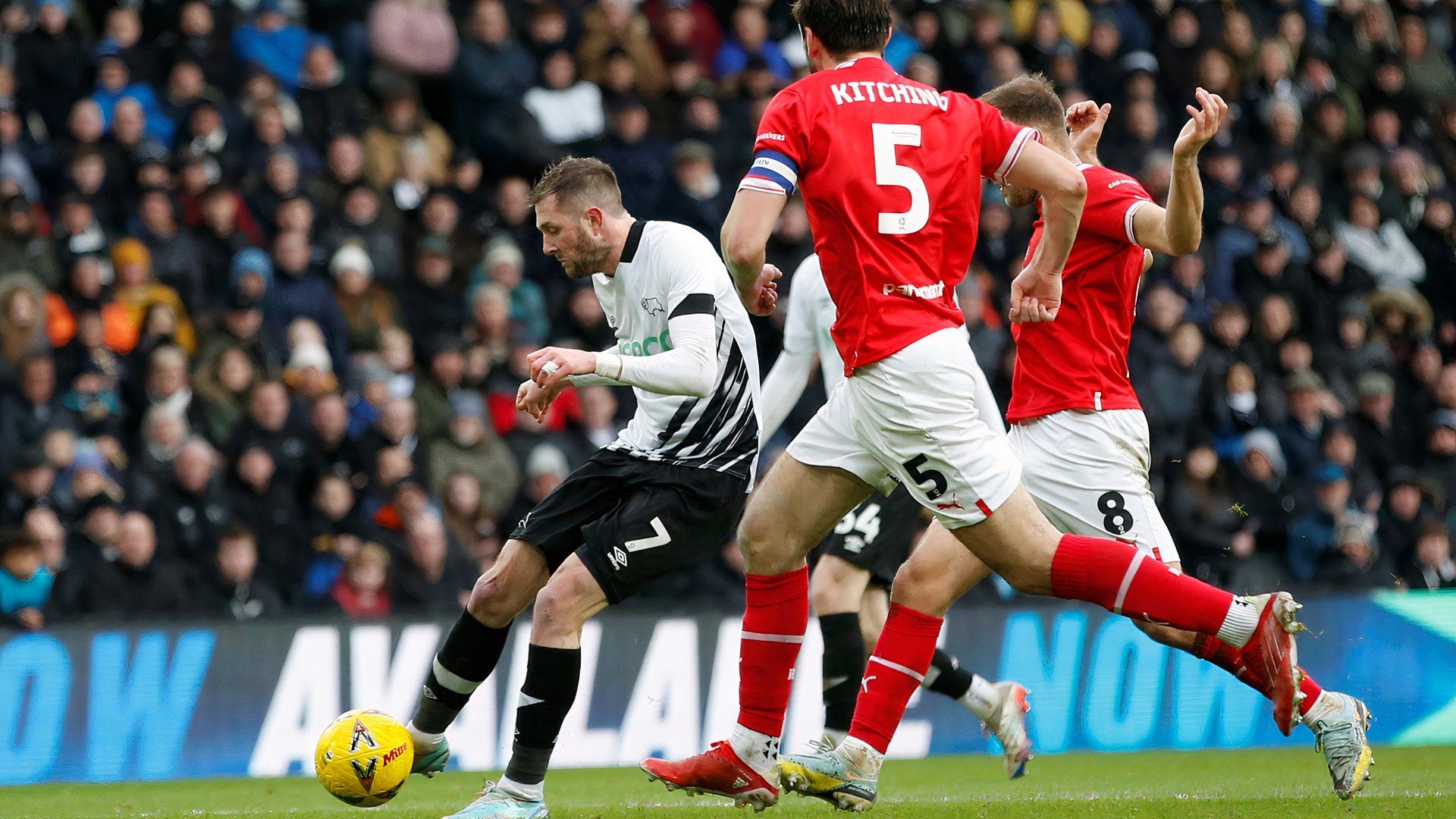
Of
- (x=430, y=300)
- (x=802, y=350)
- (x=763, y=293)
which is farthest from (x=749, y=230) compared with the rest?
(x=430, y=300)

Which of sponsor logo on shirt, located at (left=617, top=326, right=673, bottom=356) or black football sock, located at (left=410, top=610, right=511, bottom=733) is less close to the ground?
sponsor logo on shirt, located at (left=617, top=326, right=673, bottom=356)

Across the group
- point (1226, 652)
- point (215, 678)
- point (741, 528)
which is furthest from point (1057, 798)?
point (215, 678)

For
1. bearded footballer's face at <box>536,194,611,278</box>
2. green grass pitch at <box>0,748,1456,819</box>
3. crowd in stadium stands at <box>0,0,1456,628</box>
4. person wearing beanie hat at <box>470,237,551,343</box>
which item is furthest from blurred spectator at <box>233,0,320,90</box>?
Answer: bearded footballer's face at <box>536,194,611,278</box>

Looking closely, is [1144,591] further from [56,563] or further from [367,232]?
[367,232]

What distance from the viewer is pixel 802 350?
318 inches

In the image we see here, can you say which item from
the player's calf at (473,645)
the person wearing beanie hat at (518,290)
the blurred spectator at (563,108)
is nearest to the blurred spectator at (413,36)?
the blurred spectator at (563,108)

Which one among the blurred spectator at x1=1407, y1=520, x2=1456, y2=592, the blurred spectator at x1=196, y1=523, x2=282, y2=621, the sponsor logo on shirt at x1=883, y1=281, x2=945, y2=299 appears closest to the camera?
the sponsor logo on shirt at x1=883, y1=281, x2=945, y2=299

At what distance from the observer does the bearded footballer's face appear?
6.14m

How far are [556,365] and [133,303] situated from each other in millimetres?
6651

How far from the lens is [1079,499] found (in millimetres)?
6305

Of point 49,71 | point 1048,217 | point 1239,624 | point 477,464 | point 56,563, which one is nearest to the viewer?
point 1239,624

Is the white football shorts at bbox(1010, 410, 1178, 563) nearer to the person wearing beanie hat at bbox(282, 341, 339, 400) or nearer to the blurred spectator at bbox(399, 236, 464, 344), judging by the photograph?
the person wearing beanie hat at bbox(282, 341, 339, 400)

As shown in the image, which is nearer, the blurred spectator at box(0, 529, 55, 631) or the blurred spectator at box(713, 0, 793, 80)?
the blurred spectator at box(0, 529, 55, 631)

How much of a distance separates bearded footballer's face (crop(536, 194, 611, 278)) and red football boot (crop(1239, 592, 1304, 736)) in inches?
100
